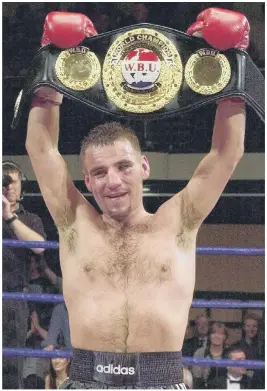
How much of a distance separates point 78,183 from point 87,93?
2719mm

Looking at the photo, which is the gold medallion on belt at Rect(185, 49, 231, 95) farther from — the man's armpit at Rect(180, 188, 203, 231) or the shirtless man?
the man's armpit at Rect(180, 188, 203, 231)

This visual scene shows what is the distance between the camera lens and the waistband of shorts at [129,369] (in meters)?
1.93

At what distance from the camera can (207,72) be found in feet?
6.77

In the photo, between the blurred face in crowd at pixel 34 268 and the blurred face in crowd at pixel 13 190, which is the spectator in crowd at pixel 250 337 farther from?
the blurred face in crowd at pixel 13 190

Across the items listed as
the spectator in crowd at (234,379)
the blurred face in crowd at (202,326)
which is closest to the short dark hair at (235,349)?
the spectator in crowd at (234,379)

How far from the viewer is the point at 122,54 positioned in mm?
2117

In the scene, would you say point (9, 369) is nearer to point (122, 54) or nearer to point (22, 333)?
point (22, 333)

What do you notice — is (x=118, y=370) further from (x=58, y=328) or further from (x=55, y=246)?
(x=58, y=328)

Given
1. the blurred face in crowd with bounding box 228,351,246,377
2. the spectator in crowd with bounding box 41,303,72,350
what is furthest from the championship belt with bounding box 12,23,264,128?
the blurred face in crowd with bounding box 228,351,246,377

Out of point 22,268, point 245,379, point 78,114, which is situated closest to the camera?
point 22,268

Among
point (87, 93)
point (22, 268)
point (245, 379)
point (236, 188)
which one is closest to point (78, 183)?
point (236, 188)

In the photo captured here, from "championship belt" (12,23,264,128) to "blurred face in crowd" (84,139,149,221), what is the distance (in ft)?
0.37

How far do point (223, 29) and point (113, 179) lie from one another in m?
0.54

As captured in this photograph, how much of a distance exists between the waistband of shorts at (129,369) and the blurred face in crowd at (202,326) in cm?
209
